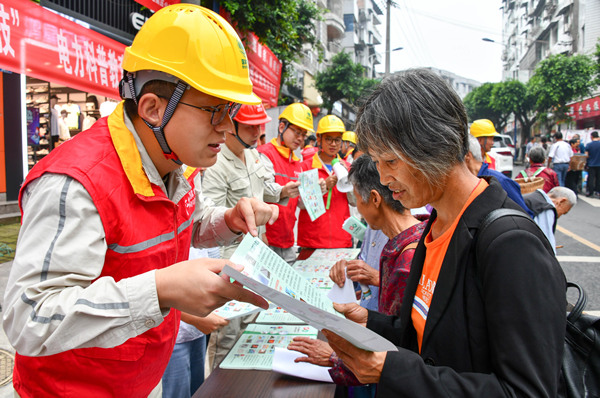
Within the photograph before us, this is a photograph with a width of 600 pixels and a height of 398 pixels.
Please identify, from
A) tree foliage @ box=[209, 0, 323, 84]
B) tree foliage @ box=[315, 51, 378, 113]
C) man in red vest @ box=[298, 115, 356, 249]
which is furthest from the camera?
tree foliage @ box=[315, 51, 378, 113]

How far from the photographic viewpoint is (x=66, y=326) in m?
0.93

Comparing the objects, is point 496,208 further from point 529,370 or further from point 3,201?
point 3,201

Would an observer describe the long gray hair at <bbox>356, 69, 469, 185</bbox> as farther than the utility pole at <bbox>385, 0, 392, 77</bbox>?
No

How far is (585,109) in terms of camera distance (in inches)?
995

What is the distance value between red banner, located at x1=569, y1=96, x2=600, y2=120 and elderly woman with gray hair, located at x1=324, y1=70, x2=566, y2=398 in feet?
92.8

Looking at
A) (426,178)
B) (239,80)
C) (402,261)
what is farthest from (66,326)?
(402,261)

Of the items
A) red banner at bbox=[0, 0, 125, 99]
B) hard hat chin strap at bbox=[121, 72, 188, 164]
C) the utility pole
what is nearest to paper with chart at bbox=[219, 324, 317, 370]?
hard hat chin strap at bbox=[121, 72, 188, 164]

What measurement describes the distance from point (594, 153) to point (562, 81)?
14653mm

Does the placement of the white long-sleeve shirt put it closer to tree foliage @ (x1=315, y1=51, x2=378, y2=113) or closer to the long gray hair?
the long gray hair

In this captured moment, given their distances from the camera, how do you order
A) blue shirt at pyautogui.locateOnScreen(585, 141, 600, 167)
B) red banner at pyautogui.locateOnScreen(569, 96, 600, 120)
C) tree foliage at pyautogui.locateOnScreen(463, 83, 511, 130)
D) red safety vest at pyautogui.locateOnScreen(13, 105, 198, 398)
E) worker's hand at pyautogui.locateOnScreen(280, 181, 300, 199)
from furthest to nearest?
tree foliage at pyautogui.locateOnScreen(463, 83, 511, 130)
red banner at pyautogui.locateOnScreen(569, 96, 600, 120)
blue shirt at pyautogui.locateOnScreen(585, 141, 600, 167)
worker's hand at pyautogui.locateOnScreen(280, 181, 300, 199)
red safety vest at pyautogui.locateOnScreen(13, 105, 198, 398)

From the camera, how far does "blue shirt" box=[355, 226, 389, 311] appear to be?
232 centimetres

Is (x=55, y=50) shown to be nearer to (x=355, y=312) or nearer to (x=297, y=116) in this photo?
(x=297, y=116)

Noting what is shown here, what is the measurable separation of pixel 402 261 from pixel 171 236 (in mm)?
947

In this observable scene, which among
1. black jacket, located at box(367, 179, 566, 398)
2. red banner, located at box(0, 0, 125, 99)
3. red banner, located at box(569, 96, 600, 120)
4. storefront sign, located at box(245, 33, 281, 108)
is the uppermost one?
red banner, located at box(569, 96, 600, 120)
